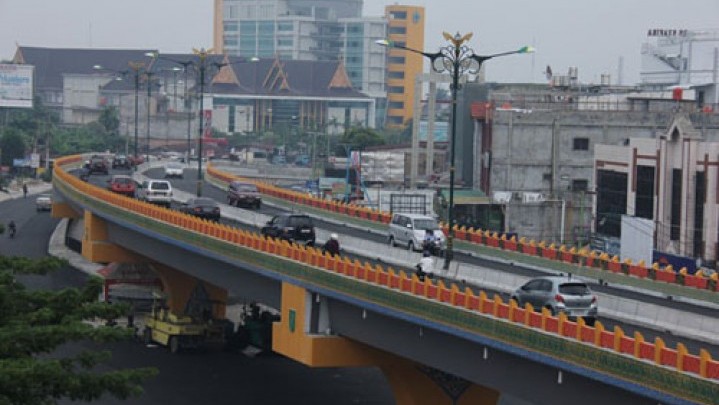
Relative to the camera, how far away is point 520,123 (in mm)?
105500

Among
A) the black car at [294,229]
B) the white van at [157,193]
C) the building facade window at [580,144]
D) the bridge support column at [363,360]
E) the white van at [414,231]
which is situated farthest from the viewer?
A: the building facade window at [580,144]

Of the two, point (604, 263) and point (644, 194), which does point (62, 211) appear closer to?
point (644, 194)

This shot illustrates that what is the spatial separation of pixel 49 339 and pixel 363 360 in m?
20.0

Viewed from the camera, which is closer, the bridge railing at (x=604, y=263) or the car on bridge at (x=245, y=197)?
the bridge railing at (x=604, y=263)

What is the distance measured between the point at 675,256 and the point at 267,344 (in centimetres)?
2059

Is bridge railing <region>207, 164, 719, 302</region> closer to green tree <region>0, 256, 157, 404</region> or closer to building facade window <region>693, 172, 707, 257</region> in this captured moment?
building facade window <region>693, 172, 707, 257</region>

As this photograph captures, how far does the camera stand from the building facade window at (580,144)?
10500 cm

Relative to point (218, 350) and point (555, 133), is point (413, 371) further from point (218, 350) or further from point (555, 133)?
point (555, 133)

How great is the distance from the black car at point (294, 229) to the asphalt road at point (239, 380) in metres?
6.66

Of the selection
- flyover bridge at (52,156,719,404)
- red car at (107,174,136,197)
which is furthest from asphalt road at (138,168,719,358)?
red car at (107,174,136,197)

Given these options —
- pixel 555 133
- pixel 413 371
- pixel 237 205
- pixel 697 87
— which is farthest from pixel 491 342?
pixel 697 87

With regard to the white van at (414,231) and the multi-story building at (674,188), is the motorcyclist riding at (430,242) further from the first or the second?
the multi-story building at (674,188)

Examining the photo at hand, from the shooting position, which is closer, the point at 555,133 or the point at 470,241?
the point at 470,241

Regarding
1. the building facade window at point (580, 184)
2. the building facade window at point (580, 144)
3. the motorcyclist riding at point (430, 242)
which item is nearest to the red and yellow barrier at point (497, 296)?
the motorcyclist riding at point (430, 242)
